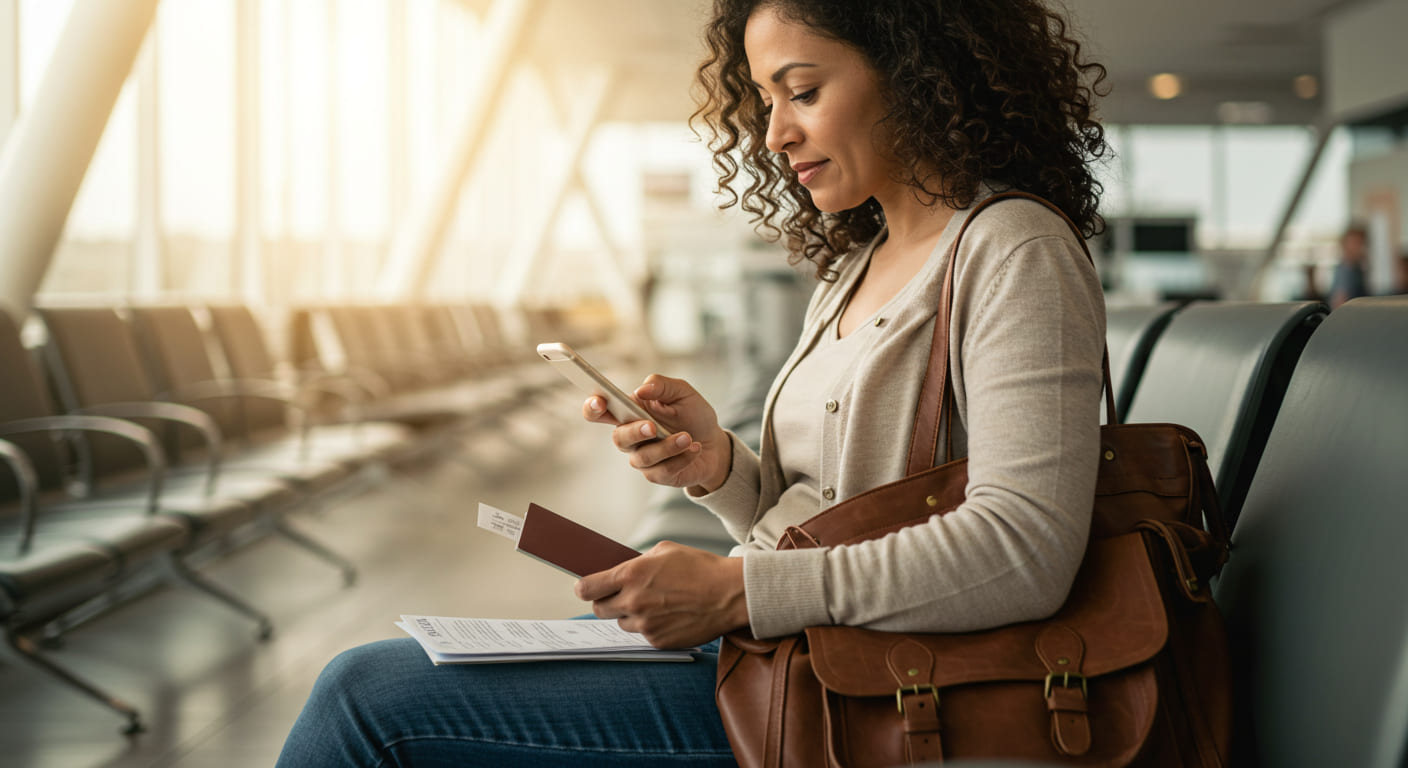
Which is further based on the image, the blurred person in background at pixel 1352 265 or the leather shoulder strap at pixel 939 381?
the blurred person in background at pixel 1352 265

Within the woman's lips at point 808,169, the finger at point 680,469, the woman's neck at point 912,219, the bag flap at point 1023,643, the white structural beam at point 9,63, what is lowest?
the bag flap at point 1023,643

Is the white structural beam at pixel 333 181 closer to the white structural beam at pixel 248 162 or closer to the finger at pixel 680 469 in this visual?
the white structural beam at pixel 248 162

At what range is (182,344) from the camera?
12.7 feet

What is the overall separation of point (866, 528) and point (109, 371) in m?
3.09

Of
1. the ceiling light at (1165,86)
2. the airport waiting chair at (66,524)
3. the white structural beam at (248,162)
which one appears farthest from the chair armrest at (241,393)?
the ceiling light at (1165,86)

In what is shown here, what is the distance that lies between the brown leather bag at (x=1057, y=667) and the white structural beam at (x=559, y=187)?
12634mm

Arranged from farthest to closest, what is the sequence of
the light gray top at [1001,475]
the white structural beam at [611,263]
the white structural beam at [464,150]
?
the white structural beam at [611,263] < the white structural beam at [464,150] < the light gray top at [1001,475]

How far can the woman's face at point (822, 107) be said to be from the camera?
1156 millimetres

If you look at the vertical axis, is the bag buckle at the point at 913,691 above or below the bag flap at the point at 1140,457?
below

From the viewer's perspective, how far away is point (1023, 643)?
900mm

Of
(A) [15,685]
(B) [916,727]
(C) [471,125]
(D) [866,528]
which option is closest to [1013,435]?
(D) [866,528]

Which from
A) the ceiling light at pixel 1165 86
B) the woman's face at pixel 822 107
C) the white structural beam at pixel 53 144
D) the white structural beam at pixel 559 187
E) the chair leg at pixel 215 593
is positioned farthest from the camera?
the ceiling light at pixel 1165 86

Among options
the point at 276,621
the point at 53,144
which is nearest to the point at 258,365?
the point at 53,144

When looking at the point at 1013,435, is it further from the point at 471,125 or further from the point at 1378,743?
the point at 471,125
